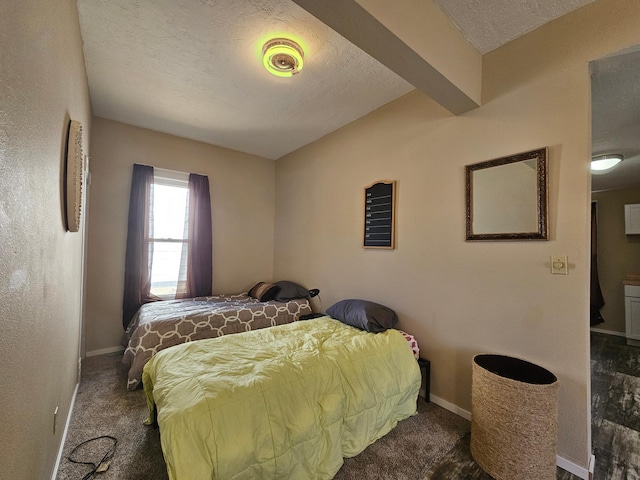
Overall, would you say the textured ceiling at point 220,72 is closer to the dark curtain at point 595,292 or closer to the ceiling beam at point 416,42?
the ceiling beam at point 416,42

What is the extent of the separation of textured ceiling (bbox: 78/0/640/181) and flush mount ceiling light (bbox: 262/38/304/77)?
48 mm

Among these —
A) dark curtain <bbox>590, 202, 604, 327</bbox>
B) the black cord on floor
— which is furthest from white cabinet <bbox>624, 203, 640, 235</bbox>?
the black cord on floor

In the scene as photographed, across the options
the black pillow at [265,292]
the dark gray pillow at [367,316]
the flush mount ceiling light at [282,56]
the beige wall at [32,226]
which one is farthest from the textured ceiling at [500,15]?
the black pillow at [265,292]

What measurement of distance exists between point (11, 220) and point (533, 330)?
255 centimetres

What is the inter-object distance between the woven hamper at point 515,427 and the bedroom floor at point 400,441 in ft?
0.47

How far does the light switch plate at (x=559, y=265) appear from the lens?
1.65 metres

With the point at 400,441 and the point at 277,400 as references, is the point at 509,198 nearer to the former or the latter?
the point at 400,441

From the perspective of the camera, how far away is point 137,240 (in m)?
3.31

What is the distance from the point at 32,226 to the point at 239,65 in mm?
1844

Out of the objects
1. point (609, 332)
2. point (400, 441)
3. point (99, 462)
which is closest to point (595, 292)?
point (609, 332)

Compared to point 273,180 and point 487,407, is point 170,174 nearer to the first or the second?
point 273,180

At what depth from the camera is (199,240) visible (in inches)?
147

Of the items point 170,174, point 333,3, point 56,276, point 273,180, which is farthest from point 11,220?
point 273,180

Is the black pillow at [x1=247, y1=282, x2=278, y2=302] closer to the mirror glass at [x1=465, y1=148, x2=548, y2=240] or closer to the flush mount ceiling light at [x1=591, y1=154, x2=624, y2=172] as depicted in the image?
the mirror glass at [x1=465, y1=148, x2=548, y2=240]
